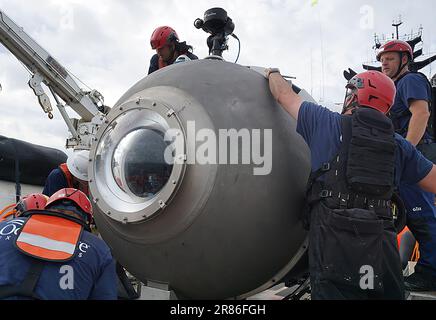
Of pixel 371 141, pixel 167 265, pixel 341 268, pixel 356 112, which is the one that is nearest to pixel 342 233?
pixel 341 268

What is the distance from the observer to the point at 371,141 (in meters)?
2.40

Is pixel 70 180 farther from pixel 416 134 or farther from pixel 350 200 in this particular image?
pixel 416 134

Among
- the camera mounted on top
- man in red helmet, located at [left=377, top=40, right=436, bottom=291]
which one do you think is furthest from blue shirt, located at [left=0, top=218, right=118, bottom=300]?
man in red helmet, located at [left=377, top=40, right=436, bottom=291]

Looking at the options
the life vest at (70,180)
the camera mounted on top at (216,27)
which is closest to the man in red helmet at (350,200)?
the camera mounted on top at (216,27)

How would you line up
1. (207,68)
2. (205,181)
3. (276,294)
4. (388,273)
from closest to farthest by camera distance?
(205,181) → (388,273) → (207,68) → (276,294)

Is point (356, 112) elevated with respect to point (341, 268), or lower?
elevated

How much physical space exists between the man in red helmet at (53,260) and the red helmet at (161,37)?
252 centimetres

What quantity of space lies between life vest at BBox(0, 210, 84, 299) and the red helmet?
8.43 feet

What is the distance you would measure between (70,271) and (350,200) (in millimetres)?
1640

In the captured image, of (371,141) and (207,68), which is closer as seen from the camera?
(371,141)

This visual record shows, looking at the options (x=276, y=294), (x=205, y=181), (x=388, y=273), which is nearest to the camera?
(x=205, y=181)

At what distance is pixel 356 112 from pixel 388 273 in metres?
0.95

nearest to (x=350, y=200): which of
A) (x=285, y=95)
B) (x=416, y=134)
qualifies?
(x=285, y=95)
